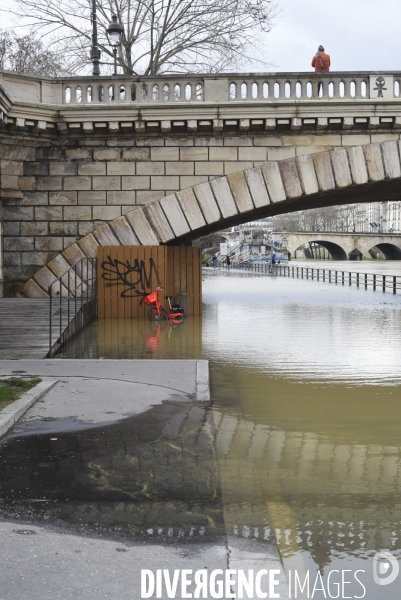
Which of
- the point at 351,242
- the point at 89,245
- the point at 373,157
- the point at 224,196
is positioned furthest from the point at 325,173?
the point at 351,242

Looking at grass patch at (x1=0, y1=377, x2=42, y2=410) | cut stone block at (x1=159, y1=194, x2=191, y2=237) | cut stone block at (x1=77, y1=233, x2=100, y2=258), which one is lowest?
grass patch at (x1=0, y1=377, x2=42, y2=410)

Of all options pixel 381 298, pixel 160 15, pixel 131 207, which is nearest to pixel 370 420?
pixel 131 207

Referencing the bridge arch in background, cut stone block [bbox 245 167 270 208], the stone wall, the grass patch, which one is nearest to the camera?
the grass patch

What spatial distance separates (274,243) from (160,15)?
322ft

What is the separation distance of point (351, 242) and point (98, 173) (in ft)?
335

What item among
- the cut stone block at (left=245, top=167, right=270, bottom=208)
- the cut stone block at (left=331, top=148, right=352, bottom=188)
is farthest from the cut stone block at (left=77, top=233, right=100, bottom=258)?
the cut stone block at (left=331, top=148, right=352, bottom=188)

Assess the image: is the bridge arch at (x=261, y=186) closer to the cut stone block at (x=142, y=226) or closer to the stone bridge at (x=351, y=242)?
the cut stone block at (x=142, y=226)

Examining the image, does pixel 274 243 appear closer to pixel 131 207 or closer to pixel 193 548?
pixel 131 207

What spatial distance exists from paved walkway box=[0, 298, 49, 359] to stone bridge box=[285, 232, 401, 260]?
100108 millimetres

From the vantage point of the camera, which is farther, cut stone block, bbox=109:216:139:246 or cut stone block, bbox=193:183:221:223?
cut stone block, bbox=109:216:139:246

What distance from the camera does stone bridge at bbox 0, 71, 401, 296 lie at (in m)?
21.1

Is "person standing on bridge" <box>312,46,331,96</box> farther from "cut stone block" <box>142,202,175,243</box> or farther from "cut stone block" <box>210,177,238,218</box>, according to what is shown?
"cut stone block" <box>142,202,175,243</box>

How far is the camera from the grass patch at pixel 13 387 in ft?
28.5

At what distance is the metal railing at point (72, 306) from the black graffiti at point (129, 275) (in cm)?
47
